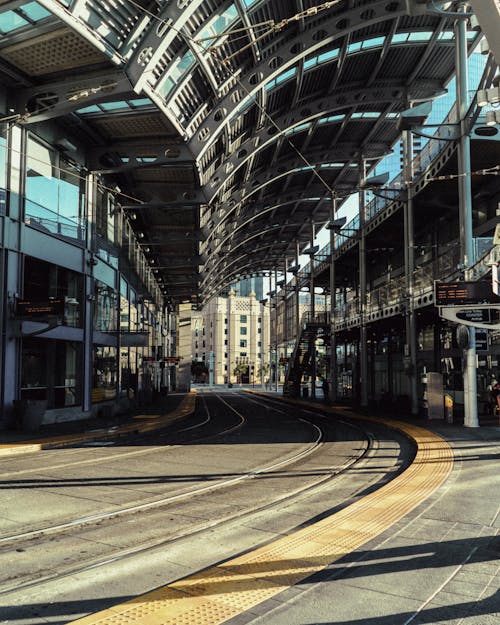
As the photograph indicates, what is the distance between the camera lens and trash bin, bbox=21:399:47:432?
59.8 feet

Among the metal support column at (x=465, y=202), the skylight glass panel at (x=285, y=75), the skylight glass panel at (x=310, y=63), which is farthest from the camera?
the skylight glass panel at (x=285, y=75)

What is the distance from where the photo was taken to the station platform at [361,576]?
171 inches

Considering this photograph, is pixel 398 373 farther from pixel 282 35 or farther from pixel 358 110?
pixel 282 35

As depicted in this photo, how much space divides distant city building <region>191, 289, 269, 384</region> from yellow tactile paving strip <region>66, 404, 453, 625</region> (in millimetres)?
127607

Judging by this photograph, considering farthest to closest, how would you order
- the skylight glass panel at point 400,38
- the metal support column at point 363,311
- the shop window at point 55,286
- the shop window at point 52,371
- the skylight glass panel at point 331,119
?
the metal support column at point 363,311 < the skylight glass panel at point 331,119 < the skylight glass panel at point 400,38 < the shop window at point 55,286 < the shop window at point 52,371

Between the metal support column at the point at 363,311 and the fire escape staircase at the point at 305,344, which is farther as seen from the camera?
the fire escape staircase at the point at 305,344

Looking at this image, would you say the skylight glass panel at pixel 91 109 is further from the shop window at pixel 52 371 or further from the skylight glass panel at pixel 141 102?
the shop window at pixel 52 371

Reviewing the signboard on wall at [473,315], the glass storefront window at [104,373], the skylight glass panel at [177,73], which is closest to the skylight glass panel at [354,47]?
Answer: the skylight glass panel at [177,73]

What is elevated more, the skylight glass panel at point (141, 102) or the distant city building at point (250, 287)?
the distant city building at point (250, 287)

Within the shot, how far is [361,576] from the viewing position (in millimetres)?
5223

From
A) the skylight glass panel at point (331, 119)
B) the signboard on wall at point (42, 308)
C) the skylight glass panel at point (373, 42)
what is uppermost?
the skylight glass panel at point (373, 42)

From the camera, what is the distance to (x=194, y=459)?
13.1 meters

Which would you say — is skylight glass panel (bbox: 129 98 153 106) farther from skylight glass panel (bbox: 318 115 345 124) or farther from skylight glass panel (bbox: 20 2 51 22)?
skylight glass panel (bbox: 318 115 345 124)

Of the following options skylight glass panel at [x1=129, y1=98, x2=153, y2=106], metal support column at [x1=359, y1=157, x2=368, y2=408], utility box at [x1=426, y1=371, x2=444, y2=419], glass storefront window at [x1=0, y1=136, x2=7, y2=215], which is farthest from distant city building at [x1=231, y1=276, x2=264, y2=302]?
glass storefront window at [x1=0, y1=136, x2=7, y2=215]
